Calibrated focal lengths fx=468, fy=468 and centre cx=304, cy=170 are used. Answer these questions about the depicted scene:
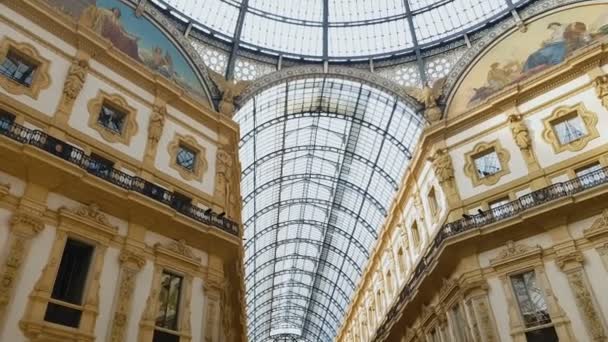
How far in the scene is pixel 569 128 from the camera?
20.7 metres

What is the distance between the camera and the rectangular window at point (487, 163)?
22156 mm

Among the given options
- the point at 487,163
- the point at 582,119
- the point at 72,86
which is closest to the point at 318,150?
the point at 487,163

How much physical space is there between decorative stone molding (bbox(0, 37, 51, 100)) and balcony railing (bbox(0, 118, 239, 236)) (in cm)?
178

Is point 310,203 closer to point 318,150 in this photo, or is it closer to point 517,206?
point 318,150

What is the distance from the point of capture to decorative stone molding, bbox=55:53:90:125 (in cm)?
1664

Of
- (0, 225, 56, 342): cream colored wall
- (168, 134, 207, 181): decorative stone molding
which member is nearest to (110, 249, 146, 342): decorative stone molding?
(0, 225, 56, 342): cream colored wall

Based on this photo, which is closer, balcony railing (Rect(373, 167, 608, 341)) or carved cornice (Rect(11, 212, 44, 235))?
carved cornice (Rect(11, 212, 44, 235))

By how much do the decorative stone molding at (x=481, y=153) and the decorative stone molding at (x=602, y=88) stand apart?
14.1 ft

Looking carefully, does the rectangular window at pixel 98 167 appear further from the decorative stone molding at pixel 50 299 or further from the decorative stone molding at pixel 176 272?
the decorative stone molding at pixel 176 272

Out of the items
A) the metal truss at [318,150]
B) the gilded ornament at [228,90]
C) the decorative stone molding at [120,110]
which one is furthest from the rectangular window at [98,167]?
the metal truss at [318,150]

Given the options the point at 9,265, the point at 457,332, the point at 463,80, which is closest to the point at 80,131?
the point at 9,265

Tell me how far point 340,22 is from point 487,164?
1561 centimetres

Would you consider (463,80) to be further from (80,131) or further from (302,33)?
(80,131)

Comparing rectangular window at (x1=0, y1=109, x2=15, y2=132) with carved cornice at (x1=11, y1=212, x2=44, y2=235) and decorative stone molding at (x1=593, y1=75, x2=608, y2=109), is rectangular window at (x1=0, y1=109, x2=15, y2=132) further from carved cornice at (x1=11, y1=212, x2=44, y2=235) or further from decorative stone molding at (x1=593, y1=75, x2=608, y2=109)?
decorative stone molding at (x1=593, y1=75, x2=608, y2=109)
